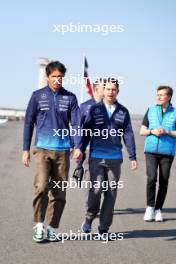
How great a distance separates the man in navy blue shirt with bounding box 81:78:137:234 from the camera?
6770 millimetres

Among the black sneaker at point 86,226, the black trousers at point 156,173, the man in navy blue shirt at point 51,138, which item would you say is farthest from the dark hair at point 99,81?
the black sneaker at point 86,226

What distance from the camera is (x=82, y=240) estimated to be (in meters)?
6.70

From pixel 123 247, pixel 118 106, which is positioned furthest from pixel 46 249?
pixel 118 106

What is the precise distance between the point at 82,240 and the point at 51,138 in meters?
1.25

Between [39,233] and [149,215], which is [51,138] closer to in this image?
[39,233]

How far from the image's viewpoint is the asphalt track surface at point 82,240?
5.91 meters

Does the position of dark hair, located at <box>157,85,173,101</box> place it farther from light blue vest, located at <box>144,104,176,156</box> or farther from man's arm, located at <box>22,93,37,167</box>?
man's arm, located at <box>22,93,37,167</box>

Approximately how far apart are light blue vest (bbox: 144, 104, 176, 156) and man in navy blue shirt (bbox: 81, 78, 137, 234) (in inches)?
55.0

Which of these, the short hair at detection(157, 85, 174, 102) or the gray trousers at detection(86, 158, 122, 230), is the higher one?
the short hair at detection(157, 85, 174, 102)

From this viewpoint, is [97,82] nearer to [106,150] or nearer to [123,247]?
[106,150]

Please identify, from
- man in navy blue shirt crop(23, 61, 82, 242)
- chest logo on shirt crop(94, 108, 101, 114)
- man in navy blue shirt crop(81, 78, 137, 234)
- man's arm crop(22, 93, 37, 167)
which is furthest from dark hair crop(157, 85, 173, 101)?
man's arm crop(22, 93, 37, 167)

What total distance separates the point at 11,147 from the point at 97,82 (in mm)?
14122

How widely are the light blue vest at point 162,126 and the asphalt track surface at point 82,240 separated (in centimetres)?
101

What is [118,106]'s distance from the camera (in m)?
6.86
